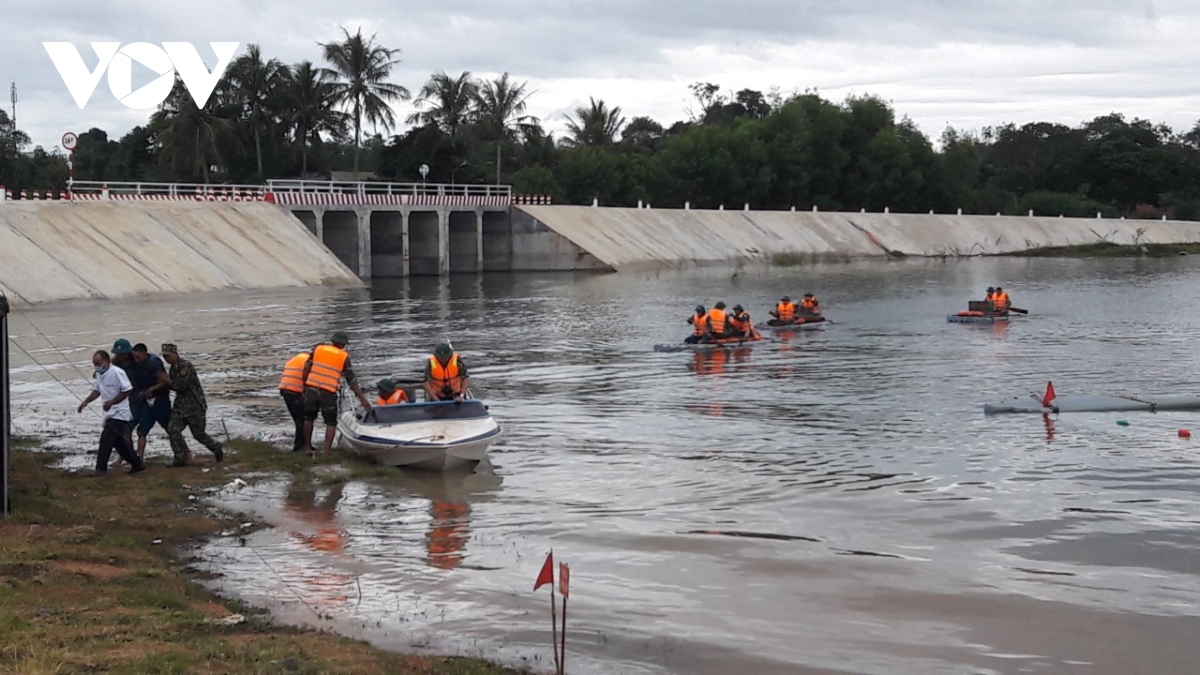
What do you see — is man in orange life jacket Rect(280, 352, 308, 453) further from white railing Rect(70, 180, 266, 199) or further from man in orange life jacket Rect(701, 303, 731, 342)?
white railing Rect(70, 180, 266, 199)

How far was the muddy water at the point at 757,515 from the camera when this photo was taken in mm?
10742

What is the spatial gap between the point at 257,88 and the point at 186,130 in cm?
830

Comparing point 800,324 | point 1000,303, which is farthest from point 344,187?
point 1000,303

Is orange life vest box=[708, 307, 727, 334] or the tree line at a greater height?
the tree line

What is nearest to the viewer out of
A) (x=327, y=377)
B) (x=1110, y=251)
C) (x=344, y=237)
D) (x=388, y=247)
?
Answer: (x=327, y=377)

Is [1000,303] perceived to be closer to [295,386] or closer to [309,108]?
[295,386]

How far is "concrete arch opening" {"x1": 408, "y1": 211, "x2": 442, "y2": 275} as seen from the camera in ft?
224

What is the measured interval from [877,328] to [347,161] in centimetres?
7645

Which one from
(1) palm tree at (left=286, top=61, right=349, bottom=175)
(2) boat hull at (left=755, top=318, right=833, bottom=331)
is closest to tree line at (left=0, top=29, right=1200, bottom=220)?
(1) palm tree at (left=286, top=61, right=349, bottom=175)

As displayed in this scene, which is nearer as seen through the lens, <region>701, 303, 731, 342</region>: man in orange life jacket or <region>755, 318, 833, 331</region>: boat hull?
<region>701, 303, 731, 342</region>: man in orange life jacket

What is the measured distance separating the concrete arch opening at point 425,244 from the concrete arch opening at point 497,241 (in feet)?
13.2

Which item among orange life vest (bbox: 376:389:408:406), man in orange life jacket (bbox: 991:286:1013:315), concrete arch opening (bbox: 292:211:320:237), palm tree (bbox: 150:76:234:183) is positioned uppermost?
palm tree (bbox: 150:76:234:183)

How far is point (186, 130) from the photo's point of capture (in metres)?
73.4

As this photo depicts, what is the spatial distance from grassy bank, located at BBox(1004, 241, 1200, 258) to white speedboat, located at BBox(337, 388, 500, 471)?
84.2 m
